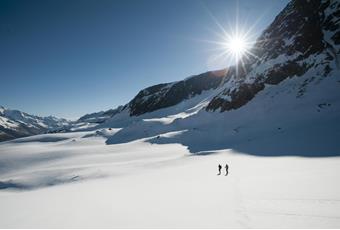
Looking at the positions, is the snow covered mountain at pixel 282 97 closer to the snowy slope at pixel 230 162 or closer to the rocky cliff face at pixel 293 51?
the rocky cliff face at pixel 293 51

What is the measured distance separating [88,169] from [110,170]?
4.25 meters

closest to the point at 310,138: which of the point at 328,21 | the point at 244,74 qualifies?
the point at 328,21

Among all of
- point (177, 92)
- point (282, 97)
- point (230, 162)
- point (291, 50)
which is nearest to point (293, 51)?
point (291, 50)

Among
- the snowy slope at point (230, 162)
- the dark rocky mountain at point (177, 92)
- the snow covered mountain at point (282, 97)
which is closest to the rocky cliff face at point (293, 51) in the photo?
the snow covered mountain at point (282, 97)

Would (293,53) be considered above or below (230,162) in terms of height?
above

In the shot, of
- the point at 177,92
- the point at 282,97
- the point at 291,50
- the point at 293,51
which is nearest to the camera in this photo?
the point at 282,97

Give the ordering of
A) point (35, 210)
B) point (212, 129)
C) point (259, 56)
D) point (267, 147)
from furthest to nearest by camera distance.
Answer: point (259, 56)
point (212, 129)
point (267, 147)
point (35, 210)

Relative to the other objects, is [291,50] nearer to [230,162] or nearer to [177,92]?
[230,162]

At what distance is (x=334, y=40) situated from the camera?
60.6 meters

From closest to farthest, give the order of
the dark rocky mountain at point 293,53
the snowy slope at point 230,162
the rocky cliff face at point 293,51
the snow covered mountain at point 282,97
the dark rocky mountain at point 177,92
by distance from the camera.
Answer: the snowy slope at point 230,162
the snow covered mountain at point 282,97
the dark rocky mountain at point 293,53
the rocky cliff face at point 293,51
the dark rocky mountain at point 177,92

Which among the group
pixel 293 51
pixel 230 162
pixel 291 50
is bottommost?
pixel 230 162

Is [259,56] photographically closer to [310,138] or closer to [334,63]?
[334,63]

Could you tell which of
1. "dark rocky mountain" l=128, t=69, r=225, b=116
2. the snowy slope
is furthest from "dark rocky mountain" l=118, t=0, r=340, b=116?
"dark rocky mountain" l=128, t=69, r=225, b=116

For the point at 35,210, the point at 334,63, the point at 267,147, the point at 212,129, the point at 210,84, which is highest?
the point at 210,84
